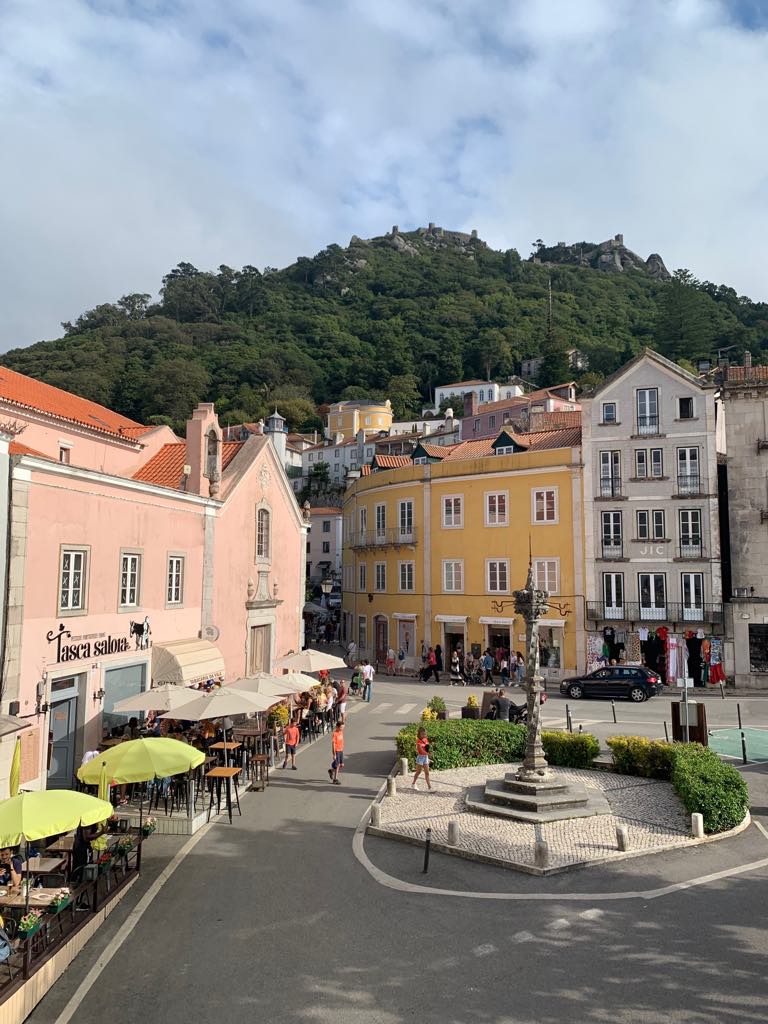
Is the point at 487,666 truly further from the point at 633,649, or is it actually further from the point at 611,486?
the point at 611,486

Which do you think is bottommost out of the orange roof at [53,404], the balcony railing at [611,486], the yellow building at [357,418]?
the balcony railing at [611,486]

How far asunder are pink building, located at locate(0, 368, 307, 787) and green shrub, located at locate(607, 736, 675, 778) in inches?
453

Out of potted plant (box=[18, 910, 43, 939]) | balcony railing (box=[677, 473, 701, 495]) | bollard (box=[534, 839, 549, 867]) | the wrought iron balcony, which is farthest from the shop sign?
balcony railing (box=[677, 473, 701, 495])

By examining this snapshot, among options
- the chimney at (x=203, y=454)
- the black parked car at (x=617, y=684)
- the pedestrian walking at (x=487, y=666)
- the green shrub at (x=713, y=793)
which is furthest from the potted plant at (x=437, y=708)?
the pedestrian walking at (x=487, y=666)

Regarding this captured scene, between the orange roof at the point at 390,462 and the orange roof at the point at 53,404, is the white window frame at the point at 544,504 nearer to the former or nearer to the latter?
the orange roof at the point at 390,462

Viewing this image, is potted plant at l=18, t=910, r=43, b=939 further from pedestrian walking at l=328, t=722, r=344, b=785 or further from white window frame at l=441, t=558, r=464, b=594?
white window frame at l=441, t=558, r=464, b=594

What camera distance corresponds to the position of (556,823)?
14.1m

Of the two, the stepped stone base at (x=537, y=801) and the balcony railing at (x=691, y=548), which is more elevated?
the balcony railing at (x=691, y=548)

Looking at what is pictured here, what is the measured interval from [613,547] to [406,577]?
11.5 m

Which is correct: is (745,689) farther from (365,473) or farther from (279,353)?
(279,353)

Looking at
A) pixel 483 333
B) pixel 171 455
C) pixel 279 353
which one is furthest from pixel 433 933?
pixel 483 333

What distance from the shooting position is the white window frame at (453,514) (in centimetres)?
3904

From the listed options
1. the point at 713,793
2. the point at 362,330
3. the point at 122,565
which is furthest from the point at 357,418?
the point at 713,793

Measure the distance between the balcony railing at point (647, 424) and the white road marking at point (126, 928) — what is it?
94.5 feet
